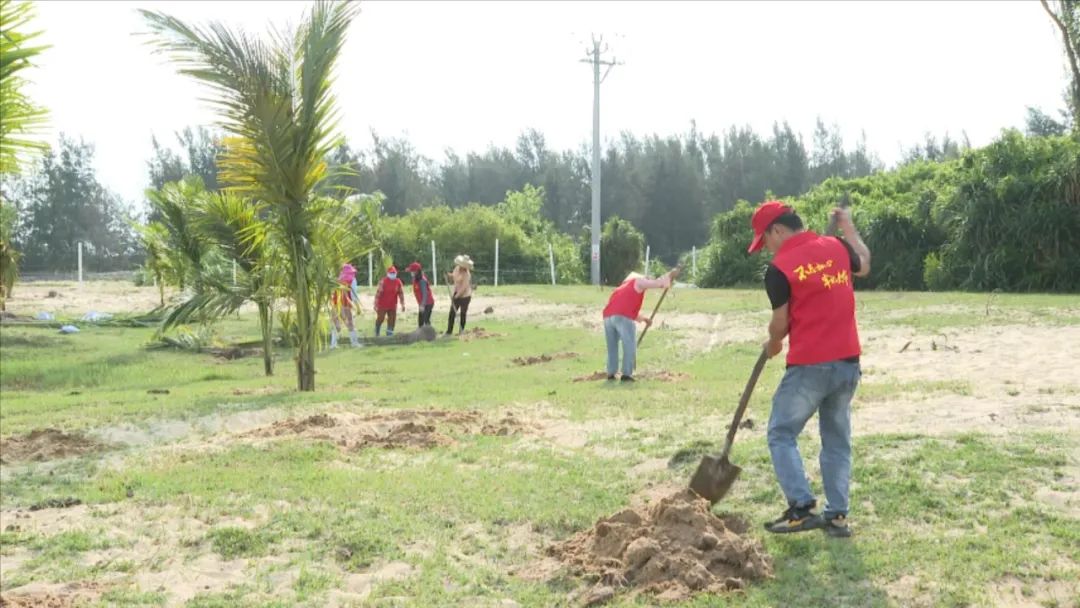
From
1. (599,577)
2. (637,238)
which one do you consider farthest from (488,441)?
(637,238)

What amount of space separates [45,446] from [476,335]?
13420 millimetres

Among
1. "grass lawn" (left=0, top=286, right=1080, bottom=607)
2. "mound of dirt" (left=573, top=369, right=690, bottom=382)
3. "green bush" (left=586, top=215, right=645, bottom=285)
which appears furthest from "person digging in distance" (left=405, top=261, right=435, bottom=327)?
"green bush" (left=586, top=215, right=645, bottom=285)

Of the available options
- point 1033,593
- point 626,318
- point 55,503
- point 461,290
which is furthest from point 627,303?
point 461,290

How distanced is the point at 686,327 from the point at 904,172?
22.5 metres

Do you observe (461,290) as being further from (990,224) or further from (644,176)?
(644,176)

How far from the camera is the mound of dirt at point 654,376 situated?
14.1 metres

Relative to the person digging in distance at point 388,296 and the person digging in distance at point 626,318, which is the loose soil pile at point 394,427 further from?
the person digging in distance at point 388,296

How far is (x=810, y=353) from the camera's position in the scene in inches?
232

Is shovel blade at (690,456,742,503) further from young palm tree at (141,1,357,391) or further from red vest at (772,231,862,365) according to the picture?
young palm tree at (141,1,357,391)

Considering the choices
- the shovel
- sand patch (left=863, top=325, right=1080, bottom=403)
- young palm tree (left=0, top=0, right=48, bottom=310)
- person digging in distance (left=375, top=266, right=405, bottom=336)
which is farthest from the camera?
person digging in distance (left=375, top=266, right=405, bottom=336)

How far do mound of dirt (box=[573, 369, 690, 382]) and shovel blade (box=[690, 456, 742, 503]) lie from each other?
736cm

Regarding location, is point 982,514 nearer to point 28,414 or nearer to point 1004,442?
point 1004,442

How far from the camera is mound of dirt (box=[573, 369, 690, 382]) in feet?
46.2

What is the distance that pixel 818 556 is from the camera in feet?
19.2
